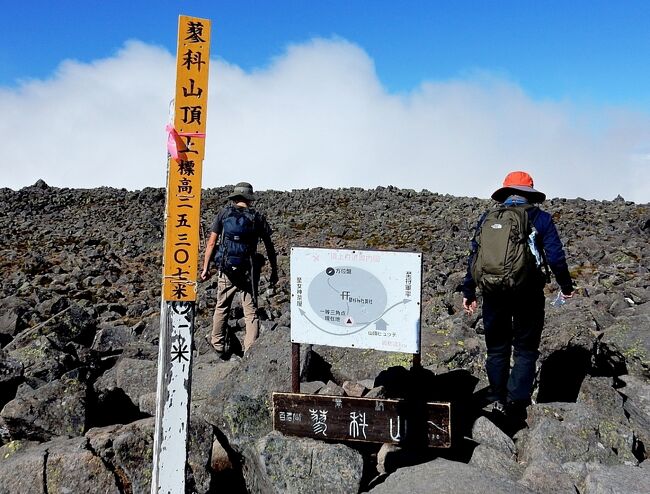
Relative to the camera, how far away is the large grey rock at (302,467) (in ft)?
15.9

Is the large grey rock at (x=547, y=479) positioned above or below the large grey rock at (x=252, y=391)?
below

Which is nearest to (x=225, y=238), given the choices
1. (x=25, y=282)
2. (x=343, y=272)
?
(x=343, y=272)

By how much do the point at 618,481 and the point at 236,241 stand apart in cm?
596

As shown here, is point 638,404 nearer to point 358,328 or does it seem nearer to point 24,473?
point 358,328

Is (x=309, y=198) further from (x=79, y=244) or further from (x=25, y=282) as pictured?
(x=25, y=282)

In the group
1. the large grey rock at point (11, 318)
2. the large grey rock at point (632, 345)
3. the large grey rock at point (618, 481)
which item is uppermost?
the large grey rock at point (632, 345)

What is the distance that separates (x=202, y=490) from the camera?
4824mm

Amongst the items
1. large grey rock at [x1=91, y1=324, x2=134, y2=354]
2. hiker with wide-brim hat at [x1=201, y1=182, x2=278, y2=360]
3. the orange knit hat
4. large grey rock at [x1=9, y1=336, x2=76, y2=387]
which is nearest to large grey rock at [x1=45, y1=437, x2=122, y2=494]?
large grey rock at [x1=9, y1=336, x2=76, y2=387]

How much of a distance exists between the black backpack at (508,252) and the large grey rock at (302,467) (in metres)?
2.23

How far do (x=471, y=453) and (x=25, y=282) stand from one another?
63.7ft

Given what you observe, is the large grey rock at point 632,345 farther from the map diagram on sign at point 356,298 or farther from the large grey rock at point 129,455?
the large grey rock at point 129,455

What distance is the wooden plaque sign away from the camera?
16.9ft

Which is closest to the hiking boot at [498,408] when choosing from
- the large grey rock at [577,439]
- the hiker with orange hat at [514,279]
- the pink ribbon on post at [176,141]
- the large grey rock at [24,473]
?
the hiker with orange hat at [514,279]

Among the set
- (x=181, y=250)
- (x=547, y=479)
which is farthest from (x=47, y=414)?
(x=547, y=479)
